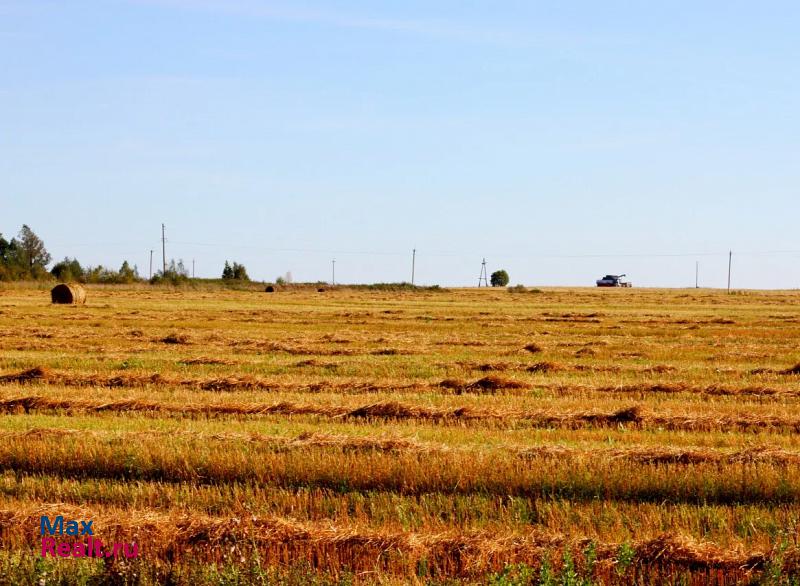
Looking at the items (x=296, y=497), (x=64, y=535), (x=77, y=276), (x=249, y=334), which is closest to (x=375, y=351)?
(x=249, y=334)

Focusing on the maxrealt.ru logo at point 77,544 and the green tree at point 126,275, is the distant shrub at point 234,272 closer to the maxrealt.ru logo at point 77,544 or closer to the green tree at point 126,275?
the green tree at point 126,275

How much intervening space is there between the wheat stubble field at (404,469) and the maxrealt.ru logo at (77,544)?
107 millimetres

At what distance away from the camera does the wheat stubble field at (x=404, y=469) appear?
7797 millimetres

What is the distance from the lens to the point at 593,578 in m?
7.57

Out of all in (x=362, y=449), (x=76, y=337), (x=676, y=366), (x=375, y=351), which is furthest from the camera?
(x=76, y=337)

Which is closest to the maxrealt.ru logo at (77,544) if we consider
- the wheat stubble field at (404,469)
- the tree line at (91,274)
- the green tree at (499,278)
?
the wheat stubble field at (404,469)

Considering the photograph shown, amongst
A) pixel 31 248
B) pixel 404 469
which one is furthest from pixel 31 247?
pixel 404 469

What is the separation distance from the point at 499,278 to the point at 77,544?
472ft

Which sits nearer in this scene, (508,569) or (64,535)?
(508,569)

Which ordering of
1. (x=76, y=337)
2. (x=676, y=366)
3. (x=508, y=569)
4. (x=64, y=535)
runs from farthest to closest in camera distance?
(x=76, y=337) < (x=676, y=366) < (x=64, y=535) < (x=508, y=569)

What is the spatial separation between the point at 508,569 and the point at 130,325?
2984 cm

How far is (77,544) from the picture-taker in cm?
823

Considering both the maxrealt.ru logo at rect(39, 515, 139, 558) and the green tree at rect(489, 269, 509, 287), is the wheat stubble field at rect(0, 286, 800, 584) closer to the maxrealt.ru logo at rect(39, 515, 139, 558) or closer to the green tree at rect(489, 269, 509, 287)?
the maxrealt.ru logo at rect(39, 515, 139, 558)

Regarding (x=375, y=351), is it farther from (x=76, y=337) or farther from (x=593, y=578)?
(x=593, y=578)
